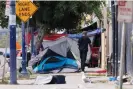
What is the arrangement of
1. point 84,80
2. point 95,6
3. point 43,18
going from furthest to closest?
1. point 95,6
2. point 43,18
3. point 84,80

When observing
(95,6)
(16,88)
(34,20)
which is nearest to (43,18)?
(34,20)

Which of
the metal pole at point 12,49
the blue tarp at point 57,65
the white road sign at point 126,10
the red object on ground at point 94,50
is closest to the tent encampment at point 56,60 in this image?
the blue tarp at point 57,65

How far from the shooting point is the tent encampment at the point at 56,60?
2245 centimetres

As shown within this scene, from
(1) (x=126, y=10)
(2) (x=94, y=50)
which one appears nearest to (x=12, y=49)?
(1) (x=126, y=10)

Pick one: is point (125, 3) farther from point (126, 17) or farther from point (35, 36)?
point (35, 36)

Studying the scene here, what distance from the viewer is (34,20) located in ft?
95.3

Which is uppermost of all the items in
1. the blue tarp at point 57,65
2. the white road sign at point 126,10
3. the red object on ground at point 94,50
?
the white road sign at point 126,10

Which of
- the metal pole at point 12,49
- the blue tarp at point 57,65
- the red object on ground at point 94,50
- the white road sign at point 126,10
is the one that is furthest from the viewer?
the red object on ground at point 94,50

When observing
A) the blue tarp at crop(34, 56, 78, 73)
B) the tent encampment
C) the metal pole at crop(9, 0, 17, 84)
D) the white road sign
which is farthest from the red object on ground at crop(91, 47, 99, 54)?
the white road sign

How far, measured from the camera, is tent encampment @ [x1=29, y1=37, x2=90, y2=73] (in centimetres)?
2245

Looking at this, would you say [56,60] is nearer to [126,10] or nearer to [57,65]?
[57,65]

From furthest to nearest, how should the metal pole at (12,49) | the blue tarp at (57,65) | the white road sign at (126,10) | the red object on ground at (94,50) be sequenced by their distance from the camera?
the red object on ground at (94,50) < the blue tarp at (57,65) < the metal pole at (12,49) < the white road sign at (126,10)

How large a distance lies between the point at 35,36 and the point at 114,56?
42.2 ft

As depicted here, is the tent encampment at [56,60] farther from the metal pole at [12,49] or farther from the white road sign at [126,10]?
the white road sign at [126,10]
